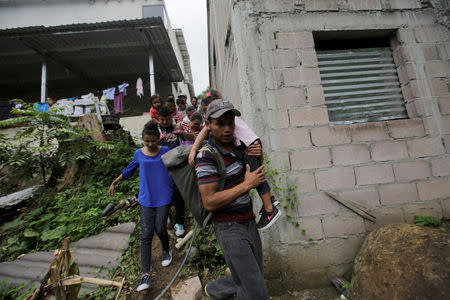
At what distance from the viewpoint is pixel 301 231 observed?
7.91 feet

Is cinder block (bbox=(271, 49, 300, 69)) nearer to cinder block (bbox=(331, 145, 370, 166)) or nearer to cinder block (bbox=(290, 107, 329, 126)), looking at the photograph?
cinder block (bbox=(290, 107, 329, 126))

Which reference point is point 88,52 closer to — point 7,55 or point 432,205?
point 7,55

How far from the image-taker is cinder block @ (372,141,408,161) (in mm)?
2537

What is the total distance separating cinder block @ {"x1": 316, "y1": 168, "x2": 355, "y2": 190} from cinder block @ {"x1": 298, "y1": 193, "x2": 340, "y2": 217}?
14cm

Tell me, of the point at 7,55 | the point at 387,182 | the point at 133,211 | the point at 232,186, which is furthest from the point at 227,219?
the point at 7,55

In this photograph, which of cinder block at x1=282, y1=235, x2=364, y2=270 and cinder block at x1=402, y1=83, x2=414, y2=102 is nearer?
cinder block at x1=282, y1=235, x2=364, y2=270

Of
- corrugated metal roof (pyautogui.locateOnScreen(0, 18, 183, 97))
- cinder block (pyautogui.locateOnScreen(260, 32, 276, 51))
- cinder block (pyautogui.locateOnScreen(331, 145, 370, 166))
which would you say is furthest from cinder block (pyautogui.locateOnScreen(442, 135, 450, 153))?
corrugated metal roof (pyautogui.locateOnScreen(0, 18, 183, 97))

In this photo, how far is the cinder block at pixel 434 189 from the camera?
2.52 m

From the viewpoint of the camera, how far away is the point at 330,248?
2.43 metres

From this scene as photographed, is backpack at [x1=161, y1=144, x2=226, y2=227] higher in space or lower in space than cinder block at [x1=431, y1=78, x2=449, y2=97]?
lower

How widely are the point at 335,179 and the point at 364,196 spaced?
1.45ft

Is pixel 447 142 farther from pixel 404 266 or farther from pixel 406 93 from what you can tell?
pixel 404 266

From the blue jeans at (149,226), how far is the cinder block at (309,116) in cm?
207

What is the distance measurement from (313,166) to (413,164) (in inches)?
53.3
